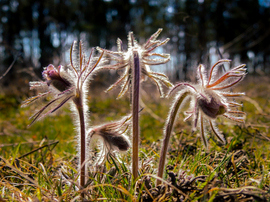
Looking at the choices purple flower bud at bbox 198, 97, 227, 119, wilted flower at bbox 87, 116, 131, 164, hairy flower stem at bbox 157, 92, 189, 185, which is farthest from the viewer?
wilted flower at bbox 87, 116, 131, 164

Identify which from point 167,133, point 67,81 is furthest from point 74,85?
point 167,133

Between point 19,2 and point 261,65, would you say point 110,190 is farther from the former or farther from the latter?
point 261,65

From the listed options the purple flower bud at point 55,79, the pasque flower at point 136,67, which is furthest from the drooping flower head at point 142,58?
the purple flower bud at point 55,79

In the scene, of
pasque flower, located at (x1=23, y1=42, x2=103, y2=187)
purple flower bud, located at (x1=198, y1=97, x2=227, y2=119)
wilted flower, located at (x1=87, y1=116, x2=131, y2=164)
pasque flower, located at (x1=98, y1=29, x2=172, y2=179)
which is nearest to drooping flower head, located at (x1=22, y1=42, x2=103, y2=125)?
pasque flower, located at (x1=23, y1=42, x2=103, y2=187)

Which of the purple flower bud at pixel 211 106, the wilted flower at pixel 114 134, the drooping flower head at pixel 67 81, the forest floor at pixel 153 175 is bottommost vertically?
the forest floor at pixel 153 175

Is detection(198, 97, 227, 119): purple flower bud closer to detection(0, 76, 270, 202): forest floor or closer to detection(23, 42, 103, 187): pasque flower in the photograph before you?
detection(0, 76, 270, 202): forest floor

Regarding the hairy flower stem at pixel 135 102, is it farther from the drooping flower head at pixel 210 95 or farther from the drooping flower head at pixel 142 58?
the drooping flower head at pixel 210 95

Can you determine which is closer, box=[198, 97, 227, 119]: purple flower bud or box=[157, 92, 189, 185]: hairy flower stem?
box=[198, 97, 227, 119]: purple flower bud

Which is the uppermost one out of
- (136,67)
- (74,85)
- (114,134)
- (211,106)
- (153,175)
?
(136,67)

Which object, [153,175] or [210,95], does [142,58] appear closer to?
[210,95]

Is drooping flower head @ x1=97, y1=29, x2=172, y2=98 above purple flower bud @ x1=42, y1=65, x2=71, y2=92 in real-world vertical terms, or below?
above

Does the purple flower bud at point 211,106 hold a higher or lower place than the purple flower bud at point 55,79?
lower

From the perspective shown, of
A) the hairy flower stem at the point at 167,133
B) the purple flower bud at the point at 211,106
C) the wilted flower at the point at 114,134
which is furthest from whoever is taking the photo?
the wilted flower at the point at 114,134
